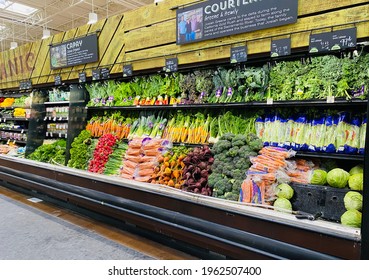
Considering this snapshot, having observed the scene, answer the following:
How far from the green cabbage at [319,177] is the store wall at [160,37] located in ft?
3.90

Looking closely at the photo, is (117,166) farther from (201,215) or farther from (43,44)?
(43,44)

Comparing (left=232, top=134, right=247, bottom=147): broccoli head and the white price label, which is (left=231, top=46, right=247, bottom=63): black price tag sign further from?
the white price label

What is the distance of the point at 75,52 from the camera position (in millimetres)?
5137

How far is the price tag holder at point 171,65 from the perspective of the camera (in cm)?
363

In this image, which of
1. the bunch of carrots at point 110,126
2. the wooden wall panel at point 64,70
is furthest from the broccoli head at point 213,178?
the wooden wall panel at point 64,70

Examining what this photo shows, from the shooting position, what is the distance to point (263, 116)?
318 cm

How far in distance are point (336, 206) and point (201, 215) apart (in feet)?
3.70

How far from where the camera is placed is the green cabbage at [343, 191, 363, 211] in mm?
2145

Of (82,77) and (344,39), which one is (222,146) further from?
Answer: (82,77)

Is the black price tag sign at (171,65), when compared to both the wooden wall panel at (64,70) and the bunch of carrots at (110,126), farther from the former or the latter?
the wooden wall panel at (64,70)

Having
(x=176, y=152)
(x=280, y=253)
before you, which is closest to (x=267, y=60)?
(x=176, y=152)

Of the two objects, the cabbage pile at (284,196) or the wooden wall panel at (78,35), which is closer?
the cabbage pile at (284,196)

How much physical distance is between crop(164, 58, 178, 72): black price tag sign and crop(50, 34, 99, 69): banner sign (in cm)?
167

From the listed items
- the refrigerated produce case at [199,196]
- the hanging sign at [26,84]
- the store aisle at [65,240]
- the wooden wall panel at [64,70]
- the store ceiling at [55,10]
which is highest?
→ the store ceiling at [55,10]
